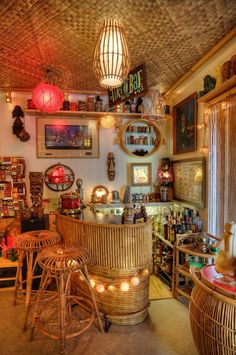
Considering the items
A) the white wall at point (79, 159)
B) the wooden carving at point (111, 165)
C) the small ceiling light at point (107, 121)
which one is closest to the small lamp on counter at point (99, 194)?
the white wall at point (79, 159)

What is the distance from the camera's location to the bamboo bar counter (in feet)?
6.63

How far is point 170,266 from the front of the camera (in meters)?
2.77

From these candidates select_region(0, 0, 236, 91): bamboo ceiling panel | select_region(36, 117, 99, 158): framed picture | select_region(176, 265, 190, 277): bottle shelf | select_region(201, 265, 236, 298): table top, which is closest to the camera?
select_region(201, 265, 236, 298): table top

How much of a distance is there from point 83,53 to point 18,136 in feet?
5.25

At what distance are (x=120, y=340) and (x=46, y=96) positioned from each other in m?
2.36

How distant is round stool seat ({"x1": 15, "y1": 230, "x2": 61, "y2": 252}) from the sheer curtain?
1.67 m

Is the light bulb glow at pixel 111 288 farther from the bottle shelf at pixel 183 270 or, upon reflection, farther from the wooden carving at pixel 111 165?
the wooden carving at pixel 111 165

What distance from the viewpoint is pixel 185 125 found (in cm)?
312

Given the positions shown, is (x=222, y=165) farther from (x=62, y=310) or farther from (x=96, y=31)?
(x=62, y=310)

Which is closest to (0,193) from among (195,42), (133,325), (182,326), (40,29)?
(40,29)

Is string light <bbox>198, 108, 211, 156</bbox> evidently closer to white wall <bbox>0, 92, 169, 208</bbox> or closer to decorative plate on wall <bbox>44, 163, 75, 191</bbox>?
white wall <bbox>0, 92, 169, 208</bbox>

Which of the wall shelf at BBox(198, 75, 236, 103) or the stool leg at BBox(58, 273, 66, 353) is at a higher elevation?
the wall shelf at BBox(198, 75, 236, 103)

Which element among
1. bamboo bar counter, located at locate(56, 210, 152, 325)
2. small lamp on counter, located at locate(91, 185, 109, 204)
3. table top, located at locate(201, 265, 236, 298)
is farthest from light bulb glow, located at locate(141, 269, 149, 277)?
small lamp on counter, located at locate(91, 185, 109, 204)

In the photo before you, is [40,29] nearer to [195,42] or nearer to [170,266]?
[195,42]
